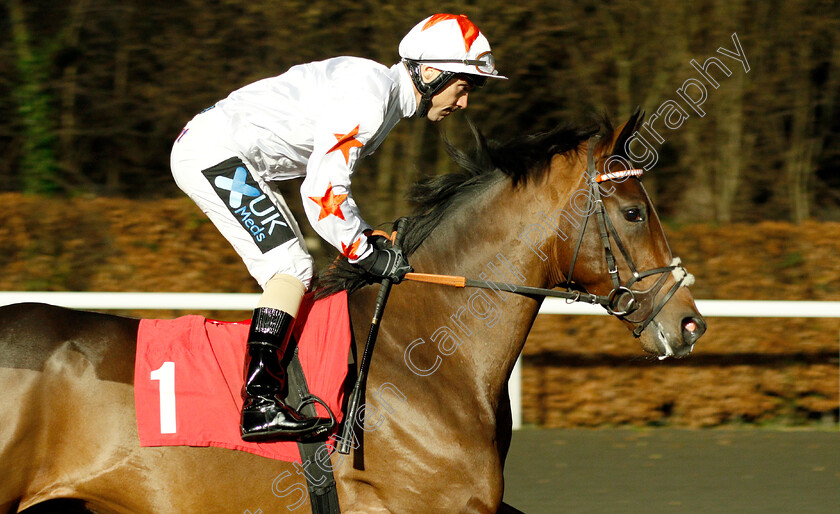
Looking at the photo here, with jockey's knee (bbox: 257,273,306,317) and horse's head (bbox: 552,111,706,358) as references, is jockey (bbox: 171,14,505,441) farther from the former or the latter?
horse's head (bbox: 552,111,706,358)

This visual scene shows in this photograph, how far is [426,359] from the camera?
2.97 m

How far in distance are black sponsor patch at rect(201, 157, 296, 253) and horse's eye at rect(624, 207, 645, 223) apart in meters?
1.12

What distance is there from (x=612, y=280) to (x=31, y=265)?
4.88 metres

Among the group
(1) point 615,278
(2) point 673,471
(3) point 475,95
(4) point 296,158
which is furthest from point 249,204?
(3) point 475,95

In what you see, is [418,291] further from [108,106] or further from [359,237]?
[108,106]

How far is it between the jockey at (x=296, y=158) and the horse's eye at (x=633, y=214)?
666 millimetres

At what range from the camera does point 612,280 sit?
294cm

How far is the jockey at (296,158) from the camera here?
2.76m

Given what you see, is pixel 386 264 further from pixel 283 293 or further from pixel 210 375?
pixel 210 375

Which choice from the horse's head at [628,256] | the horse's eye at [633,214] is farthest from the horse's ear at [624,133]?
the horse's eye at [633,214]

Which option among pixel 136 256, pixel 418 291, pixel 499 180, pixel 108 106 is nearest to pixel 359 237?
pixel 418 291

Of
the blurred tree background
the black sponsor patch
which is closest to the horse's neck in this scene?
the black sponsor patch

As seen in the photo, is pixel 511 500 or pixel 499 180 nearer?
pixel 499 180

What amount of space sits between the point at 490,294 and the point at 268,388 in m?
0.82
